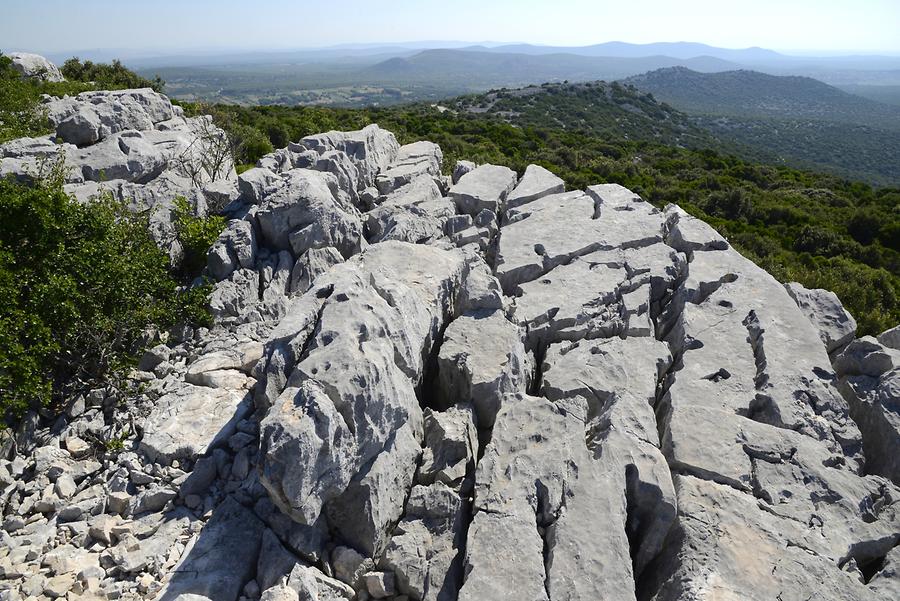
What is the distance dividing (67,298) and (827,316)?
942 inches

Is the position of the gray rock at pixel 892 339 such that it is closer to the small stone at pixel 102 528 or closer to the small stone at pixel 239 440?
the small stone at pixel 239 440

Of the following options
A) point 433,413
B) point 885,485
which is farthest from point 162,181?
point 885,485

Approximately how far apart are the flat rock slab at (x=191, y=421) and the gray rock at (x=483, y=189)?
14.7 m

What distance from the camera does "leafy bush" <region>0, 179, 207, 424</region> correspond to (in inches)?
Answer: 481

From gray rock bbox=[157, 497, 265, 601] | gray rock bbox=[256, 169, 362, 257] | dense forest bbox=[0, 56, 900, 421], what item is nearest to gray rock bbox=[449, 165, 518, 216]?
gray rock bbox=[256, 169, 362, 257]

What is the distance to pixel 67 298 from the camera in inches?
523

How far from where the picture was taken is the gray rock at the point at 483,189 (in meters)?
25.0

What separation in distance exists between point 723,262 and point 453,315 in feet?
38.8

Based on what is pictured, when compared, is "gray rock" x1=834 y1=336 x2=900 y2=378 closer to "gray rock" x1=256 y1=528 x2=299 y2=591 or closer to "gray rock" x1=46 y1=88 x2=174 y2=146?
A: "gray rock" x1=256 y1=528 x2=299 y2=591

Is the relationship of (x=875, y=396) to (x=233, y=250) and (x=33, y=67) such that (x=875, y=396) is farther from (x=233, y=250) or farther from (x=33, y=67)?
(x=33, y=67)

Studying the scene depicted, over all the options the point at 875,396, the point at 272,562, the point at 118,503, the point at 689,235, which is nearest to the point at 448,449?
the point at 272,562

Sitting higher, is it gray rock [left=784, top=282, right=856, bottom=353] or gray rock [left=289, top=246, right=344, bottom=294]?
gray rock [left=289, top=246, right=344, bottom=294]

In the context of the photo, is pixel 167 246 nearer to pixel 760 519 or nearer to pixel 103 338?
pixel 103 338

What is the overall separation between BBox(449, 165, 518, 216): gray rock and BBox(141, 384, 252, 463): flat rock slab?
14677mm
